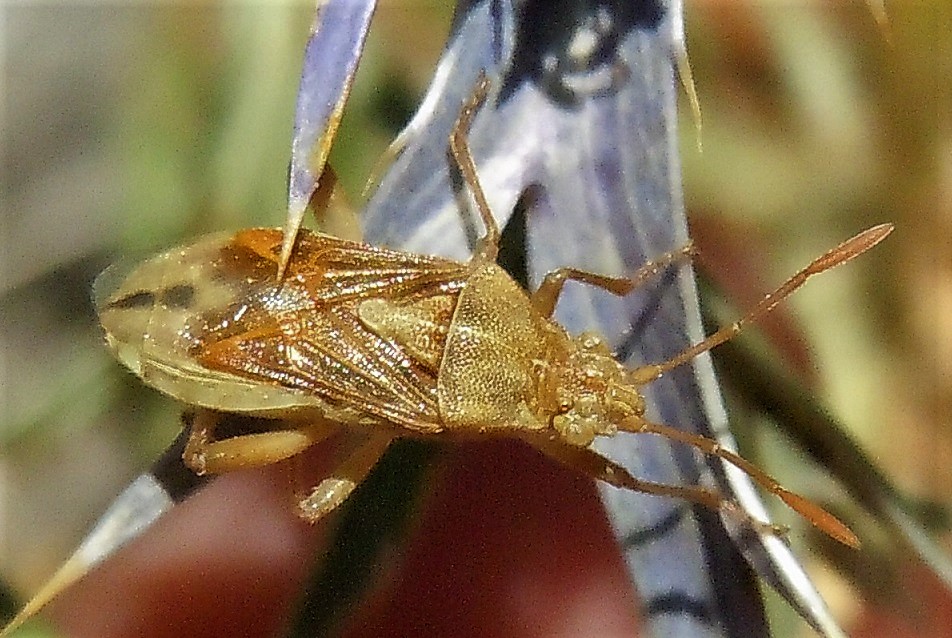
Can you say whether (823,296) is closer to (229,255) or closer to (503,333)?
(503,333)

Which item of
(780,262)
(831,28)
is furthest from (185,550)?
(831,28)

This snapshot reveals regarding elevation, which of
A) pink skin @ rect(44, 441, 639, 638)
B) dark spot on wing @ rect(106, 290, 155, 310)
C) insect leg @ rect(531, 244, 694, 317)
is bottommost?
pink skin @ rect(44, 441, 639, 638)

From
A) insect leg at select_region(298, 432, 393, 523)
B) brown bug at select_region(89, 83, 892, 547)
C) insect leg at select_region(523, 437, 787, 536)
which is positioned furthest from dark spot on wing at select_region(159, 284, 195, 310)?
insect leg at select_region(523, 437, 787, 536)

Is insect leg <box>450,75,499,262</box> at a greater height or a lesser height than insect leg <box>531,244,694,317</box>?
greater

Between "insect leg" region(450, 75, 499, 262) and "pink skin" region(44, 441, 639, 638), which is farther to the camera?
"pink skin" region(44, 441, 639, 638)

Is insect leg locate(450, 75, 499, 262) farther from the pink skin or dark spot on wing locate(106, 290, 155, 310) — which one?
the pink skin

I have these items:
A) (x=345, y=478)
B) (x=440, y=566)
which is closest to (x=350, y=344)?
(x=345, y=478)

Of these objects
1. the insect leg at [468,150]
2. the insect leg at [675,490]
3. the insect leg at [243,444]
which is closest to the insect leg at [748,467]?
the insect leg at [675,490]

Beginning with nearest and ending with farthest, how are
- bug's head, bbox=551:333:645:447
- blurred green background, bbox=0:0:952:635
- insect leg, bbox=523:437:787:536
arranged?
1. insect leg, bbox=523:437:787:536
2. bug's head, bbox=551:333:645:447
3. blurred green background, bbox=0:0:952:635
